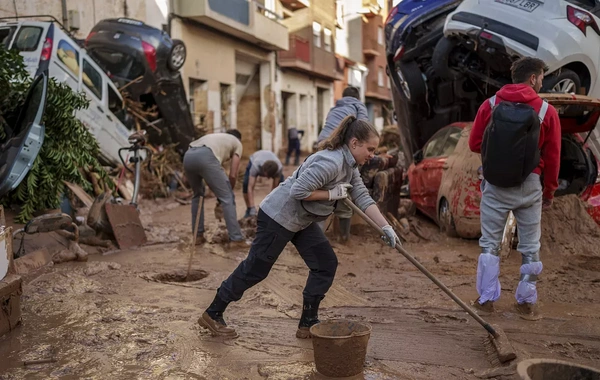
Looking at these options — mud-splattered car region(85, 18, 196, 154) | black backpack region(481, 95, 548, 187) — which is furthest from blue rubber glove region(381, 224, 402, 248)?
mud-splattered car region(85, 18, 196, 154)

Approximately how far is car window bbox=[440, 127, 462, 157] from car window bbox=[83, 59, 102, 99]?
5.90 m

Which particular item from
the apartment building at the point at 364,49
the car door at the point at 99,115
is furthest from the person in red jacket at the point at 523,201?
the apartment building at the point at 364,49

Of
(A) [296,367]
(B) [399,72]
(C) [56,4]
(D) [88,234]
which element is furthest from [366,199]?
(C) [56,4]

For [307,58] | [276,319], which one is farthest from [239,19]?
[276,319]

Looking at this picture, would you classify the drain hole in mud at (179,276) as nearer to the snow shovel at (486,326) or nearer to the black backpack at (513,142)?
the snow shovel at (486,326)

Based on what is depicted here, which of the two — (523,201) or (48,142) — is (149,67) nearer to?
(48,142)

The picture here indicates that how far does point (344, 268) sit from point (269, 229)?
247 centimetres

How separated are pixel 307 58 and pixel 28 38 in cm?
1961

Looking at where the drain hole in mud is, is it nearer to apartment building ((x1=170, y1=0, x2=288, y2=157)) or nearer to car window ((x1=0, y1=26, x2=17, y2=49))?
car window ((x1=0, y1=26, x2=17, y2=49))

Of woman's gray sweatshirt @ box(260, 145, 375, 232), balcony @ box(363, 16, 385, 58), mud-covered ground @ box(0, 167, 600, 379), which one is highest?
balcony @ box(363, 16, 385, 58)

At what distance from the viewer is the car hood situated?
18.8ft

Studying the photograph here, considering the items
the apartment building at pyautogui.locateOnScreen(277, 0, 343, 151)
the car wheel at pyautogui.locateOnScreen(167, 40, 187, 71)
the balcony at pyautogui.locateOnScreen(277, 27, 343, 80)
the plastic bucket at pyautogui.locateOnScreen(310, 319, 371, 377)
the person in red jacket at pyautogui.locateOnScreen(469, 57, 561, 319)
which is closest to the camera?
the plastic bucket at pyautogui.locateOnScreen(310, 319, 371, 377)

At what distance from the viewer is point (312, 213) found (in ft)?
12.7

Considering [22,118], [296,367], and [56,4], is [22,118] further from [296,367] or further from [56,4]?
[56,4]
